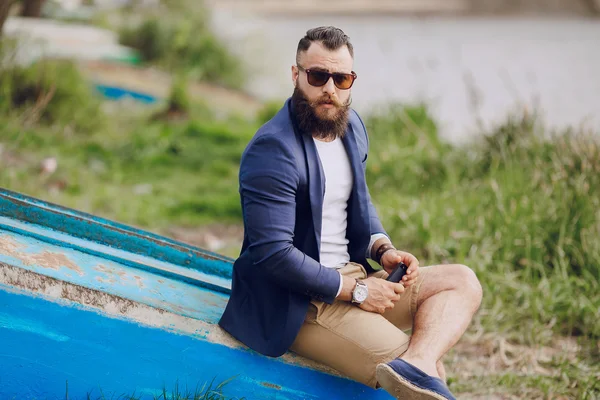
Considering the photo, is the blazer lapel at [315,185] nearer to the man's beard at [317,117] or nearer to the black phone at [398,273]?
the man's beard at [317,117]

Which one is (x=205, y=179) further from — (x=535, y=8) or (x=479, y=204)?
(x=535, y=8)

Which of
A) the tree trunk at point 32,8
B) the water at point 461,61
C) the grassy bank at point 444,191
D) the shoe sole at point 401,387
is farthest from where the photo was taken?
the tree trunk at point 32,8

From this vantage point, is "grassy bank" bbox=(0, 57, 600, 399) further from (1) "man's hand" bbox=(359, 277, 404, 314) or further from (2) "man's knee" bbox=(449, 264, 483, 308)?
(1) "man's hand" bbox=(359, 277, 404, 314)

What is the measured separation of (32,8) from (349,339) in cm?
1234

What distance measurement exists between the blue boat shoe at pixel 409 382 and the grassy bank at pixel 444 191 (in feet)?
4.66

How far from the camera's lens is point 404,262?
9.82 feet

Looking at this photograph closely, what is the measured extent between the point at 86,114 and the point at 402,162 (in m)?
3.73

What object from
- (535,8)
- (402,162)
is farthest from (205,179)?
(535,8)

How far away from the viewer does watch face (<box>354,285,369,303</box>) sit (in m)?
2.82

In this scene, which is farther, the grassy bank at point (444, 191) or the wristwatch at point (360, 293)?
the grassy bank at point (444, 191)

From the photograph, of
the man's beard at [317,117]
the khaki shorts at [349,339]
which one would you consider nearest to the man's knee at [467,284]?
the khaki shorts at [349,339]

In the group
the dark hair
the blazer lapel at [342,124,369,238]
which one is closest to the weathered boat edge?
the blazer lapel at [342,124,369,238]

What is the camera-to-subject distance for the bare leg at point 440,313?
9.08ft

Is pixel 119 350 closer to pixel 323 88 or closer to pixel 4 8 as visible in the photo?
pixel 323 88
